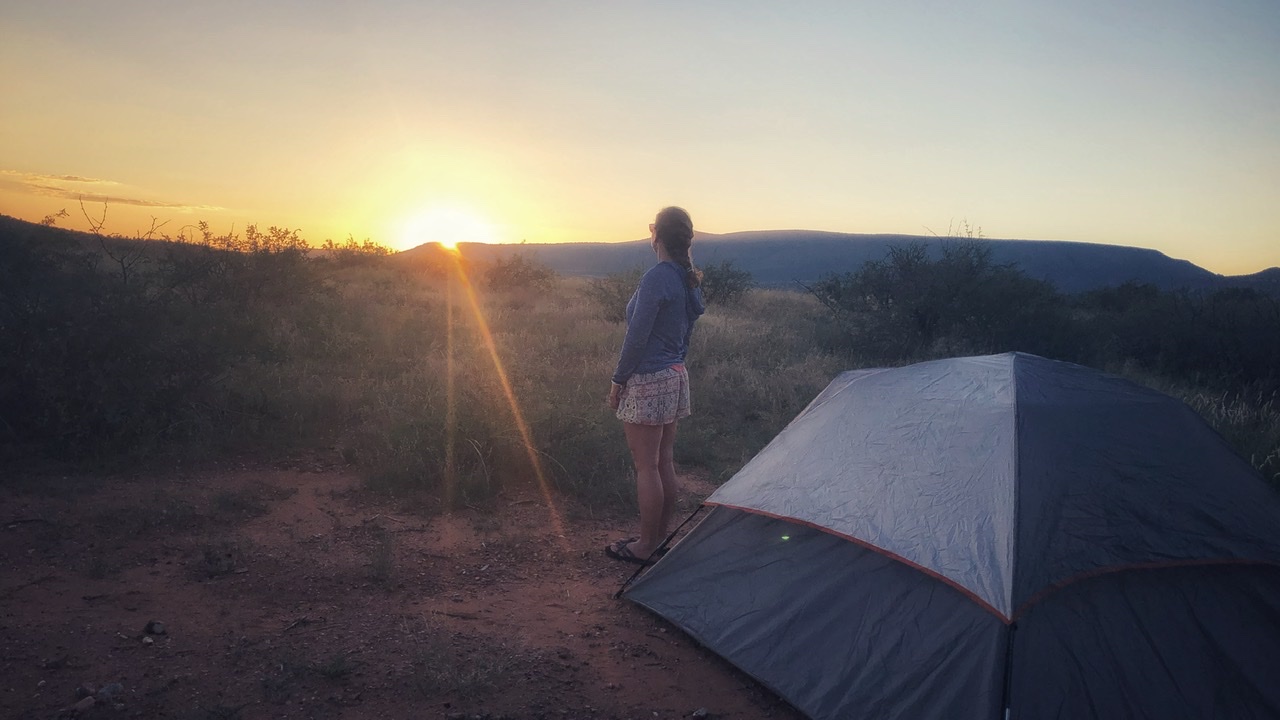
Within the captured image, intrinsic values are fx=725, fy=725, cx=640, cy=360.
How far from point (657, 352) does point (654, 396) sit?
0.81ft

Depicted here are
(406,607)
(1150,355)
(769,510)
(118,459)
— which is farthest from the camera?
(1150,355)

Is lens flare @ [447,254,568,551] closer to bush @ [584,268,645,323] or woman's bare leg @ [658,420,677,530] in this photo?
woman's bare leg @ [658,420,677,530]

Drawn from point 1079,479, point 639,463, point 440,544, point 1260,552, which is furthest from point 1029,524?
point 440,544

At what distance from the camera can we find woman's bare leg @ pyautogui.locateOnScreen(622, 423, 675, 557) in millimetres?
4141

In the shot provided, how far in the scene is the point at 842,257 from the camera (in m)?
69.1

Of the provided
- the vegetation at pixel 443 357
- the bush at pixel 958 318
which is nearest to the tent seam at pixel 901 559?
the vegetation at pixel 443 357

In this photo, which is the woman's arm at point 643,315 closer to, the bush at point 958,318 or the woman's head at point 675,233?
the woman's head at point 675,233

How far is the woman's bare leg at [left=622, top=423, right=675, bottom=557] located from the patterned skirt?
9 centimetres

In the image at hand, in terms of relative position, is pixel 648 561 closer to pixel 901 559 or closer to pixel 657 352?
pixel 657 352

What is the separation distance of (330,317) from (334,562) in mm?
7192

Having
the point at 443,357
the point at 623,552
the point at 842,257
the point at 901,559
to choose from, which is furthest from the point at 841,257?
the point at 901,559

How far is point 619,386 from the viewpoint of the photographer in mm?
4098

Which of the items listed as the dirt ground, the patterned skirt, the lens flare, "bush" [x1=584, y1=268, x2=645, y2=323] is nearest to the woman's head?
the patterned skirt

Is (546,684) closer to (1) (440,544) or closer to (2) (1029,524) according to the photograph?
(1) (440,544)
